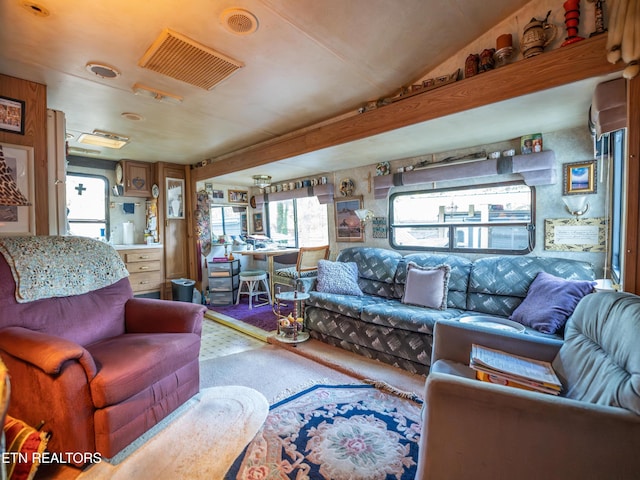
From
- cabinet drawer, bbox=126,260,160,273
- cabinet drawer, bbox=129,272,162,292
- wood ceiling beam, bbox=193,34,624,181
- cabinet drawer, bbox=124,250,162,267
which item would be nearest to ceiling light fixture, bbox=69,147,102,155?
cabinet drawer, bbox=124,250,162,267

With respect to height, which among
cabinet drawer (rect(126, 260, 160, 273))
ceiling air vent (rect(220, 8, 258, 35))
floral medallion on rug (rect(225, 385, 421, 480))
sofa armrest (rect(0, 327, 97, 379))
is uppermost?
ceiling air vent (rect(220, 8, 258, 35))

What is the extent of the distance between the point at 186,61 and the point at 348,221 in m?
2.85

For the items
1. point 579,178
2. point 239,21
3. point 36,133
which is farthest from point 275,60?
point 579,178

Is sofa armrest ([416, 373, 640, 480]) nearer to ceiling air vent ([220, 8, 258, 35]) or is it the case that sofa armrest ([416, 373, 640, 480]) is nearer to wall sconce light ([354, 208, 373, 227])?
ceiling air vent ([220, 8, 258, 35])

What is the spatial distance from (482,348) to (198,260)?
4.57m

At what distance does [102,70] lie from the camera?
2.20 meters

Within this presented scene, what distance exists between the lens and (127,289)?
250cm

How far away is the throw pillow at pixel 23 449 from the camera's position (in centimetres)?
134

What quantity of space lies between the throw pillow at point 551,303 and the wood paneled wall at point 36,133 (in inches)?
154

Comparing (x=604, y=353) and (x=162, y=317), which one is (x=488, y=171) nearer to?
(x=604, y=353)

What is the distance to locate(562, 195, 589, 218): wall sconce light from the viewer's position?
2.56 m

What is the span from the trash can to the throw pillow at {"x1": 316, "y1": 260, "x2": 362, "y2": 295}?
2.30 meters

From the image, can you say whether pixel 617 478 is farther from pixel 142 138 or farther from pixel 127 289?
pixel 142 138

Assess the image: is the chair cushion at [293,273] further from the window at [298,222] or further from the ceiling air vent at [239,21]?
the ceiling air vent at [239,21]
